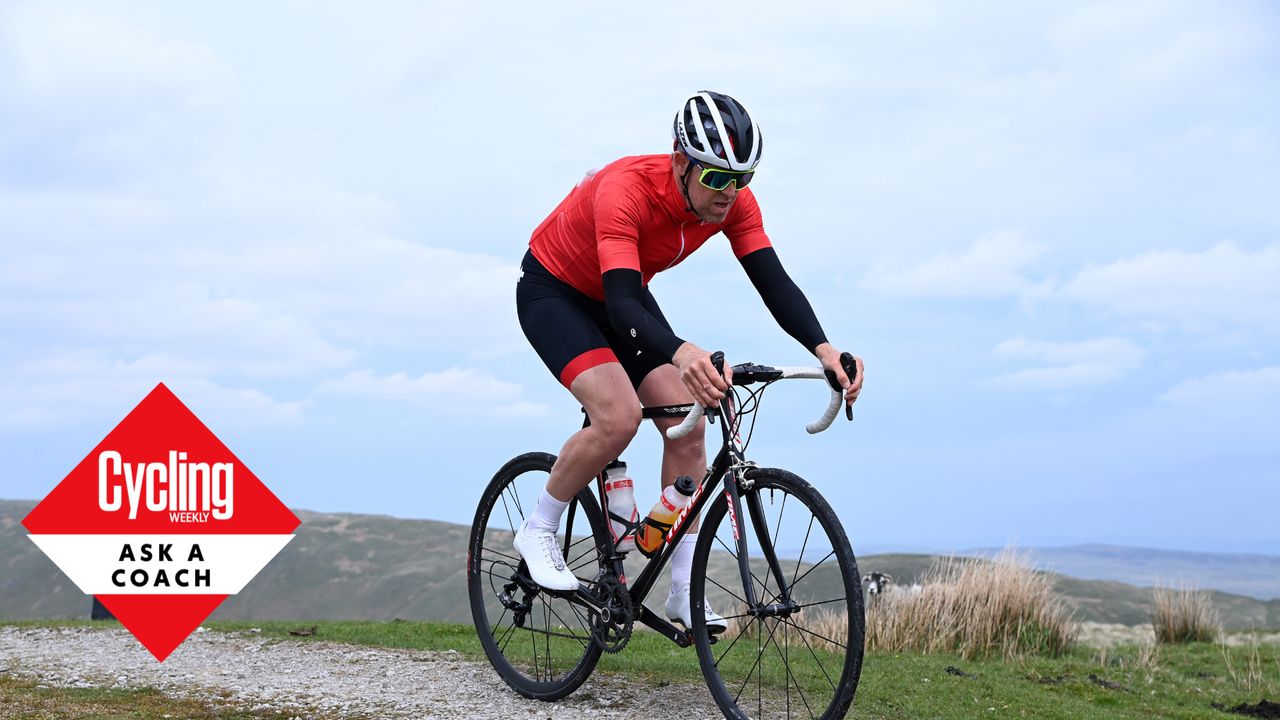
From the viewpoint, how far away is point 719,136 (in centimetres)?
470

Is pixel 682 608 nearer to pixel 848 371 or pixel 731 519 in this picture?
pixel 731 519

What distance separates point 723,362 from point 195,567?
5013mm

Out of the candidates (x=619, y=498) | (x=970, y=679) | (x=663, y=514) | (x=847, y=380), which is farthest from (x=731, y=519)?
(x=970, y=679)

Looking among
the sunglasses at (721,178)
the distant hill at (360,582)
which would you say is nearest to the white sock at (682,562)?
the sunglasses at (721,178)

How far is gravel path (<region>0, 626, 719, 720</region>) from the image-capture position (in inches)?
220

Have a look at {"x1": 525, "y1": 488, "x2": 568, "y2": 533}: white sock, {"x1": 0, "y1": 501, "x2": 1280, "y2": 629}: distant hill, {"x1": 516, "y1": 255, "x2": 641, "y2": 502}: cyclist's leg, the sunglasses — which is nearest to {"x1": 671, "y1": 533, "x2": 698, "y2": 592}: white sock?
{"x1": 516, "y1": 255, "x2": 641, "y2": 502}: cyclist's leg

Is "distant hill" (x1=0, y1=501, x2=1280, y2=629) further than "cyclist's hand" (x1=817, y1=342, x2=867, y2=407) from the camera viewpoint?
Yes

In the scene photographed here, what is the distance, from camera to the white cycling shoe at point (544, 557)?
5.58 m

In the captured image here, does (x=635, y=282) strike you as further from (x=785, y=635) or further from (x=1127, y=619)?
(x=1127, y=619)

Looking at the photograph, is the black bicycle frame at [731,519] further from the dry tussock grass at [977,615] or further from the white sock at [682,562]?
the dry tussock grass at [977,615]

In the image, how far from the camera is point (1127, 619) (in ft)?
61.3

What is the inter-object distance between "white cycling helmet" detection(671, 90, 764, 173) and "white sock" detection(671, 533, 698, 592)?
1691 mm

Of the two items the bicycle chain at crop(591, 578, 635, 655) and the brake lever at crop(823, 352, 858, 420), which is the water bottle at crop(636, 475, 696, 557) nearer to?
the bicycle chain at crop(591, 578, 635, 655)

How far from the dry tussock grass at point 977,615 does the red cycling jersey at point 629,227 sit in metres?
5.14
